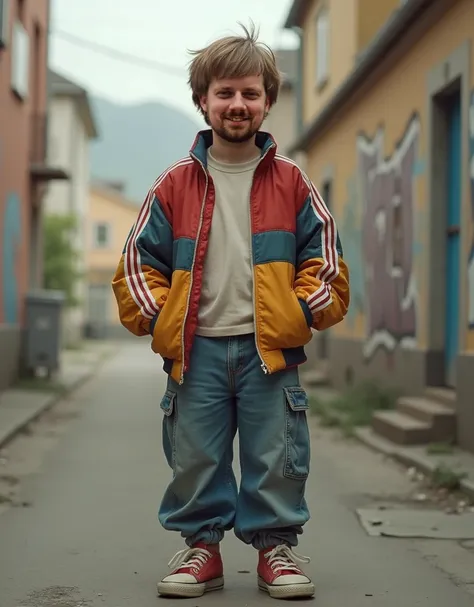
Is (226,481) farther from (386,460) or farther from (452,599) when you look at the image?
(386,460)

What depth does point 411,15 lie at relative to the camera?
10.5 m

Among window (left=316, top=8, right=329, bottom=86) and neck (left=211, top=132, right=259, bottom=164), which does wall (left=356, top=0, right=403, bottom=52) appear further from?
neck (left=211, top=132, right=259, bottom=164)

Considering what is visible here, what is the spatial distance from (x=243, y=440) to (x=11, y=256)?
1145 cm

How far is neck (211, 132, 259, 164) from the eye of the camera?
4.12 metres

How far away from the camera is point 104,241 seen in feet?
172

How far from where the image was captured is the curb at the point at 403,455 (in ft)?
21.9

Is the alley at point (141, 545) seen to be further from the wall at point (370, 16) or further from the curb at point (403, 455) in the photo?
the wall at point (370, 16)

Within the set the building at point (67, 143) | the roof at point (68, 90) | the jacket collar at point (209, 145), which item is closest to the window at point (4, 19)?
the jacket collar at point (209, 145)

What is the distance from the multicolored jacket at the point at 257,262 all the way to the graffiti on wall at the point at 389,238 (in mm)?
6807

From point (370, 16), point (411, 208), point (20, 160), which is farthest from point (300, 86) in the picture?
point (411, 208)

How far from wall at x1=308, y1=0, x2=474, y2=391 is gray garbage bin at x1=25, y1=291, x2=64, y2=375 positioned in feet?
13.0

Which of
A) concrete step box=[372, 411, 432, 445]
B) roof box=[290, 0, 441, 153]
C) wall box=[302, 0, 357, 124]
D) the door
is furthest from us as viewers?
wall box=[302, 0, 357, 124]

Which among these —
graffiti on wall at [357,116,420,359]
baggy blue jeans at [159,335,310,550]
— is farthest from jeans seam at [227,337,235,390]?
graffiti on wall at [357,116,420,359]

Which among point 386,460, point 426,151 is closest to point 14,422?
point 386,460
